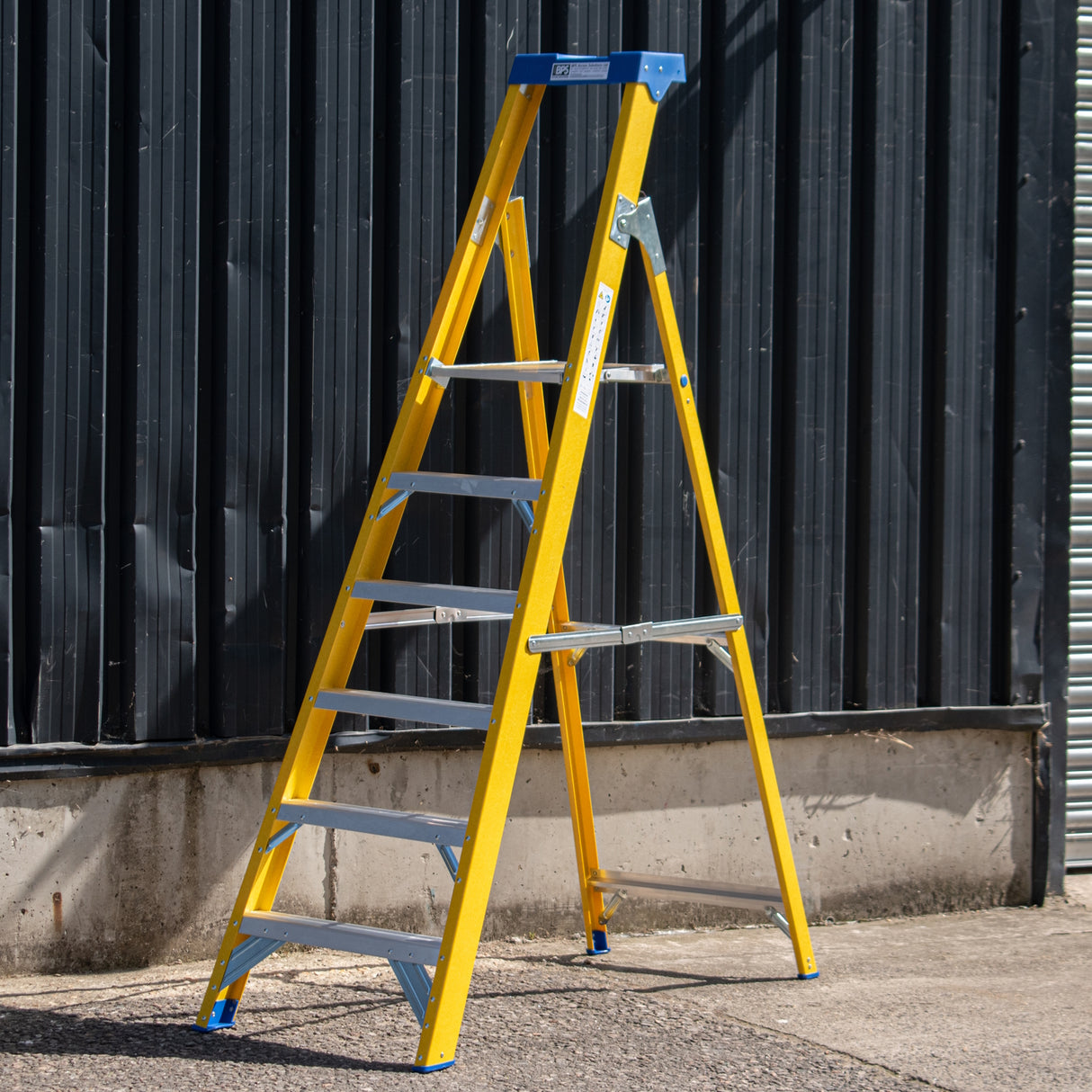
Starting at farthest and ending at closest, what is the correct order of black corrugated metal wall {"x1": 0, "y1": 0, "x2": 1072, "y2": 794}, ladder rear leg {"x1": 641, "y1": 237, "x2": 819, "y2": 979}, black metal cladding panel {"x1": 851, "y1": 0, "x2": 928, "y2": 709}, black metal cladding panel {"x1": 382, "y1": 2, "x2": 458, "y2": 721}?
1. black metal cladding panel {"x1": 851, "y1": 0, "x2": 928, "y2": 709}
2. black metal cladding panel {"x1": 382, "y1": 2, "x2": 458, "y2": 721}
3. black corrugated metal wall {"x1": 0, "y1": 0, "x2": 1072, "y2": 794}
4. ladder rear leg {"x1": 641, "y1": 237, "x2": 819, "y2": 979}

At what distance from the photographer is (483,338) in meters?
4.42

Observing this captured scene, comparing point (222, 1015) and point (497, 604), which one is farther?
point (222, 1015)

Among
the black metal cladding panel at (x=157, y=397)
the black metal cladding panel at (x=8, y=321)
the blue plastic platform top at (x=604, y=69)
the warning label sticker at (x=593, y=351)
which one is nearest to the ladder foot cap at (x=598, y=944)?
the black metal cladding panel at (x=157, y=397)

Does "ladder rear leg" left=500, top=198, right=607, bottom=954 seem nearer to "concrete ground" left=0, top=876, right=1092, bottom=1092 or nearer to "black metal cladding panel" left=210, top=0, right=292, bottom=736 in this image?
"concrete ground" left=0, top=876, right=1092, bottom=1092

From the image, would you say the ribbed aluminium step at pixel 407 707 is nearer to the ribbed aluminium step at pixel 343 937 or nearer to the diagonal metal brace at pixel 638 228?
the ribbed aluminium step at pixel 343 937

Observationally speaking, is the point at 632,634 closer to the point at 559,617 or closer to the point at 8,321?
the point at 559,617

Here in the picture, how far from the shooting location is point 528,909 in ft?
14.7

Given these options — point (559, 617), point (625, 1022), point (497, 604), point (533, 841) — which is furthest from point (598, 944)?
point (497, 604)

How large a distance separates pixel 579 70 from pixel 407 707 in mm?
1717

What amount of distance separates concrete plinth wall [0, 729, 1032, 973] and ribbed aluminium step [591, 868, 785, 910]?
39 cm

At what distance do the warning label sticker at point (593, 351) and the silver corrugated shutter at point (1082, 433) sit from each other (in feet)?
8.27

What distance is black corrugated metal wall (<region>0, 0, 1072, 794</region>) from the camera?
4.03 metres

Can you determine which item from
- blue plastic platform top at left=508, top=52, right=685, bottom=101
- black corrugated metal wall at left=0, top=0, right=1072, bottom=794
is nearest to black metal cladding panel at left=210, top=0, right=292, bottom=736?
black corrugated metal wall at left=0, top=0, right=1072, bottom=794

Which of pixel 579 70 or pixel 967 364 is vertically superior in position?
pixel 579 70
